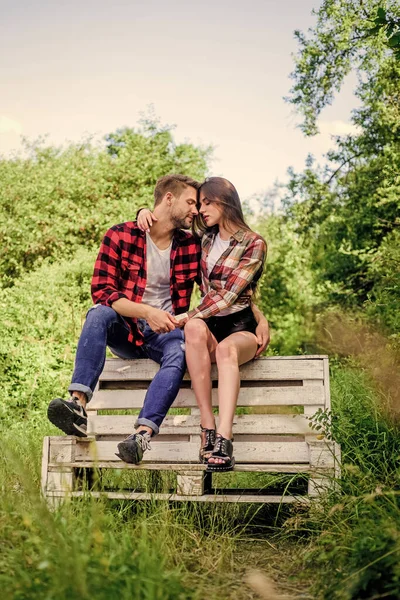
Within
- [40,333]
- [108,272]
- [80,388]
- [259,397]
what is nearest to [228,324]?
[259,397]

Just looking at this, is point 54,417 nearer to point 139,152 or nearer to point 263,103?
point 263,103

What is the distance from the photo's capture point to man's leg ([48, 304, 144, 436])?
10.0ft

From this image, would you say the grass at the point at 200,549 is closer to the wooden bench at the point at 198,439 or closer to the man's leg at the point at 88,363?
the wooden bench at the point at 198,439

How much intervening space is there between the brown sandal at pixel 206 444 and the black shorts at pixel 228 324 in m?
0.55

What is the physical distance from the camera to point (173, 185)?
376 centimetres

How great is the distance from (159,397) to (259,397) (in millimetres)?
568

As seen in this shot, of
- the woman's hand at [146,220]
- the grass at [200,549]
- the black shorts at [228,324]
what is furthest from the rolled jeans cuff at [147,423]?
the woman's hand at [146,220]

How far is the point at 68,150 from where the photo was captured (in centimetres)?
1246

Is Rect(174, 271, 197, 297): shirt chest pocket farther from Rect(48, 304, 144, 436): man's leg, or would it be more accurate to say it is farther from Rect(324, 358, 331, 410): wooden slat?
Rect(324, 358, 331, 410): wooden slat

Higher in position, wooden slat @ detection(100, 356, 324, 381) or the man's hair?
the man's hair

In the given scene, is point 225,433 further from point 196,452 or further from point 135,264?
point 135,264

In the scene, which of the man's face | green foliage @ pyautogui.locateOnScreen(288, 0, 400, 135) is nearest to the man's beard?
the man's face

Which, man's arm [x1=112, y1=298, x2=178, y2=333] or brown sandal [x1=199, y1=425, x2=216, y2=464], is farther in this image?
man's arm [x1=112, y1=298, x2=178, y2=333]

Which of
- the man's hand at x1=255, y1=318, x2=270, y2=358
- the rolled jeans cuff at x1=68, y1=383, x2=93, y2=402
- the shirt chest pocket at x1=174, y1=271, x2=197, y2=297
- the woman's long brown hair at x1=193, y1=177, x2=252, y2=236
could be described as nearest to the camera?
the rolled jeans cuff at x1=68, y1=383, x2=93, y2=402
